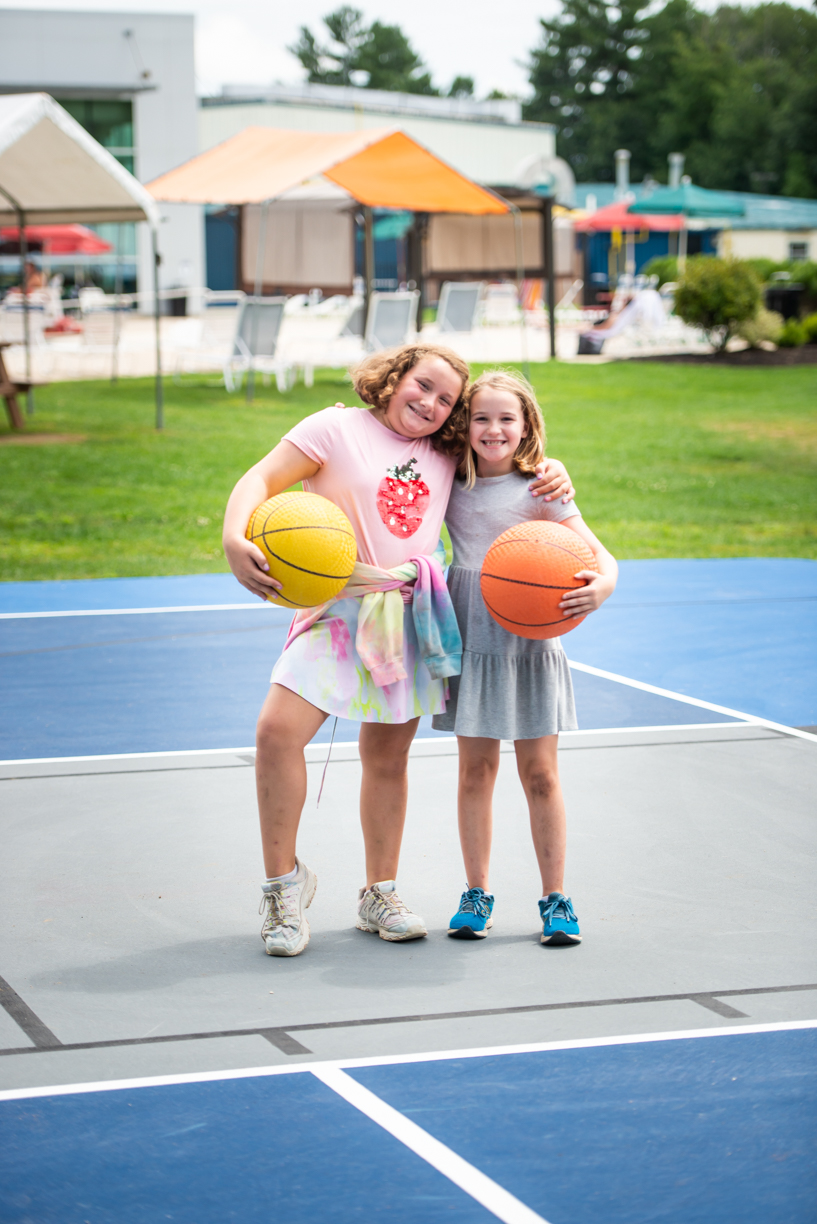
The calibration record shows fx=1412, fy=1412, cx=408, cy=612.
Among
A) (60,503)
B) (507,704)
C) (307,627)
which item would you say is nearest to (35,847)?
(307,627)

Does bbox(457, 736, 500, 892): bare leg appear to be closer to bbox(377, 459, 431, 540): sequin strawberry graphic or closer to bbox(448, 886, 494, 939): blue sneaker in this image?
bbox(448, 886, 494, 939): blue sneaker

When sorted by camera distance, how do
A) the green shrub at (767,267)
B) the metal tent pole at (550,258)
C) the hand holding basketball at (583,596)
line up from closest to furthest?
the hand holding basketball at (583,596), the metal tent pole at (550,258), the green shrub at (767,267)

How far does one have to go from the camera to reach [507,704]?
12.1 ft

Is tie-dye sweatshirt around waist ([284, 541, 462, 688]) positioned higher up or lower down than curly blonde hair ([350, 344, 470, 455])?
lower down

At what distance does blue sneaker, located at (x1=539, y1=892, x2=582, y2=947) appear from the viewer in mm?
3697

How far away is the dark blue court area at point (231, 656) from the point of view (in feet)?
19.9

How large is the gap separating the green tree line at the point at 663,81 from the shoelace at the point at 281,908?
79.1m

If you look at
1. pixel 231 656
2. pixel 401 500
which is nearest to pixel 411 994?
pixel 401 500

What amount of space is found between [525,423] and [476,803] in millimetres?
1035

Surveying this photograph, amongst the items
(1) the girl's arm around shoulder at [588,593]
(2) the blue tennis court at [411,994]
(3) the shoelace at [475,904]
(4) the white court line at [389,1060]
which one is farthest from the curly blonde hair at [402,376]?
(4) the white court line at [389,1060]

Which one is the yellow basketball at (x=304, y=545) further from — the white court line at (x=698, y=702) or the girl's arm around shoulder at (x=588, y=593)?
the white court line at (x=698, y=702)

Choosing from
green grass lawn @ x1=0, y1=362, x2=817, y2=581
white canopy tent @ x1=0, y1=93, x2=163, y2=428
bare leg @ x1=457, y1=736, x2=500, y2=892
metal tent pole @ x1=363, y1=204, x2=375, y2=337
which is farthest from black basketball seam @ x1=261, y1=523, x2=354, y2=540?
metal tent pole @ x1=363, y1=204, x2=375, y2=337

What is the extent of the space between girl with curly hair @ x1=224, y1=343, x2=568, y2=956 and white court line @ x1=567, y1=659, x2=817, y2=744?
90.4 inches

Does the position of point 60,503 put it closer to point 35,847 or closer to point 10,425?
point 10,425
